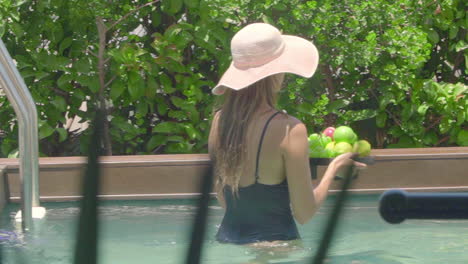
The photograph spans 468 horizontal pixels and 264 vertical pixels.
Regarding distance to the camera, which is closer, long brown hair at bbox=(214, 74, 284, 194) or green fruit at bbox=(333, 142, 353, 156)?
long brown hair at bbox=(214, 74, 284, 194)

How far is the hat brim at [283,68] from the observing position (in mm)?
3238

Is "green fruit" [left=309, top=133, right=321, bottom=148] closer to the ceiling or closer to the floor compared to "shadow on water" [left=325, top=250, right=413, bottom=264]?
closer to the ceiling

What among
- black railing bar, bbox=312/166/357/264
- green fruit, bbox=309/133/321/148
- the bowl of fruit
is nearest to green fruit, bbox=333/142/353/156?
the bowl of fruit

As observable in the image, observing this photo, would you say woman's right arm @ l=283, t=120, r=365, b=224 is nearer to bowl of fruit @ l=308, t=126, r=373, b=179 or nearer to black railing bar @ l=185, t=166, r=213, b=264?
bowl of fruit @ l=308, t=126, r=373, b=179

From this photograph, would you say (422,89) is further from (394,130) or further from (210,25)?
(210,25)

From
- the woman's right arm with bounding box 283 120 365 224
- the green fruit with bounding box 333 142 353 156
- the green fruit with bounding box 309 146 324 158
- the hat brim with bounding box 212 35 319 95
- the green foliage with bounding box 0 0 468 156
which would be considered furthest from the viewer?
the green foliage with bounding box 0 0 468 156

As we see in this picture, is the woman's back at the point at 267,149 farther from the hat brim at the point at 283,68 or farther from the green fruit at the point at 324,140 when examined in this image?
the green fruit at the point at 324,140

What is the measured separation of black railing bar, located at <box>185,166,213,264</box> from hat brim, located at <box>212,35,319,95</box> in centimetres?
257

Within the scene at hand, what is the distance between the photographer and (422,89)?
7.11 metres

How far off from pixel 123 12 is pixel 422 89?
2515mm

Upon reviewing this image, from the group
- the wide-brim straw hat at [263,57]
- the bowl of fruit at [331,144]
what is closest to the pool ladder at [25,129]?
the wide-brim straw hat at [263,57]

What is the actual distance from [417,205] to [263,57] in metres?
2.79

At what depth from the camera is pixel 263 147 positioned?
320 centimetres

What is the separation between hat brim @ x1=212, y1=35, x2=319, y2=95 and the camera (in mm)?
3238
